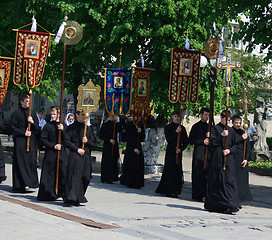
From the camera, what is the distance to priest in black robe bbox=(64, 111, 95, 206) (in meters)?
11.8

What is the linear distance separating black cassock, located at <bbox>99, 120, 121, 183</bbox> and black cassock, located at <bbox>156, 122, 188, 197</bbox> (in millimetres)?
2371

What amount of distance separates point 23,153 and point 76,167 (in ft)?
7.58

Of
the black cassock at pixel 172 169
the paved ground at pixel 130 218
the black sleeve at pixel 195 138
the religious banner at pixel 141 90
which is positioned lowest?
the paved ground at pixel 130 218

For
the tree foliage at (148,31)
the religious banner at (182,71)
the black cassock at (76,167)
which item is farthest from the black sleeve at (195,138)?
the tree foliage at (148,31)

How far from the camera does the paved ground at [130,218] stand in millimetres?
9031

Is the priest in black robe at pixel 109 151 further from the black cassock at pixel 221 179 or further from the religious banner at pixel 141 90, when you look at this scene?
the black cassock at pixel 221 179

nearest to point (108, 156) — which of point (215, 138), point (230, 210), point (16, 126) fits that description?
point (16, 126)

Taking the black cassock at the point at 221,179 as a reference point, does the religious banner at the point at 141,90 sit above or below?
above

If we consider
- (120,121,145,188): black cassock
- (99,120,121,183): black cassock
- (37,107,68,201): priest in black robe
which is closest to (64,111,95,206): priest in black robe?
(37,107,68,201): priest in black robe

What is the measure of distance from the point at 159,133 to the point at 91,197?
6.68 meters

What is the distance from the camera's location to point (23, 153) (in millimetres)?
13906

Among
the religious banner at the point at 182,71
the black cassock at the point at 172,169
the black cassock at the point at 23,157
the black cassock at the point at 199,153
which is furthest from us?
the religious banner at the point at 182,71

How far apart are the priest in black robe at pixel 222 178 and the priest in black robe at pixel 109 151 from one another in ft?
16.7

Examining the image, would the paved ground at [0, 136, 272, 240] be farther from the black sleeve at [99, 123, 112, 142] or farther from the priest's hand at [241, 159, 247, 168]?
the black sleeve at [99, 123, 112, 142]
